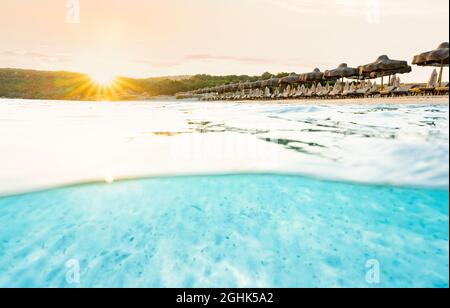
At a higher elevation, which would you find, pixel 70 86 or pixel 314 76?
pixel 70 86

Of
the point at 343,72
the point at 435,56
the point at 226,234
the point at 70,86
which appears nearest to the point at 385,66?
the point at 435,56

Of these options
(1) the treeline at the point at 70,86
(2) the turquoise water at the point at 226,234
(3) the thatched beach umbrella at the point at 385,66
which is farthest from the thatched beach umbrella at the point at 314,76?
(1) the treeline at the point at 70,86

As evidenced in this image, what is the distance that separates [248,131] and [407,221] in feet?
18.0

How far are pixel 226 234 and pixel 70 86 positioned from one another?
104 meters

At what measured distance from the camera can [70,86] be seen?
306 feet

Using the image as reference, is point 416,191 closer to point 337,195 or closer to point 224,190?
point 337,195

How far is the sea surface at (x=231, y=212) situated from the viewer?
3.26 metres

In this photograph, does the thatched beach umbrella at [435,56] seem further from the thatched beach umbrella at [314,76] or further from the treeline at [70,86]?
the treeline at [70,86]

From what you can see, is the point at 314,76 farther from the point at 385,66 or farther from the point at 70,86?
the point at 70,86

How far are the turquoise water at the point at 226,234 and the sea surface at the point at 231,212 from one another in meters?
0.02

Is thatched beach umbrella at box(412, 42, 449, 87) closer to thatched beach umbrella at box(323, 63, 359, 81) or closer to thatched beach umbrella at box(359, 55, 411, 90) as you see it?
thatched beach umbrella at box(359, 55, 411, 90)

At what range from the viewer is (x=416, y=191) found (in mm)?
5000

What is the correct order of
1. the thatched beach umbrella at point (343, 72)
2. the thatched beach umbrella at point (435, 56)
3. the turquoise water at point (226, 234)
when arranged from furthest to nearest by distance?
the thatched beach umbrella at point (343, 72), the thatched beach umbrella at point (435, 56), the turquoise water at point (226, 234)

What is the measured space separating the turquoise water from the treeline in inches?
2734
